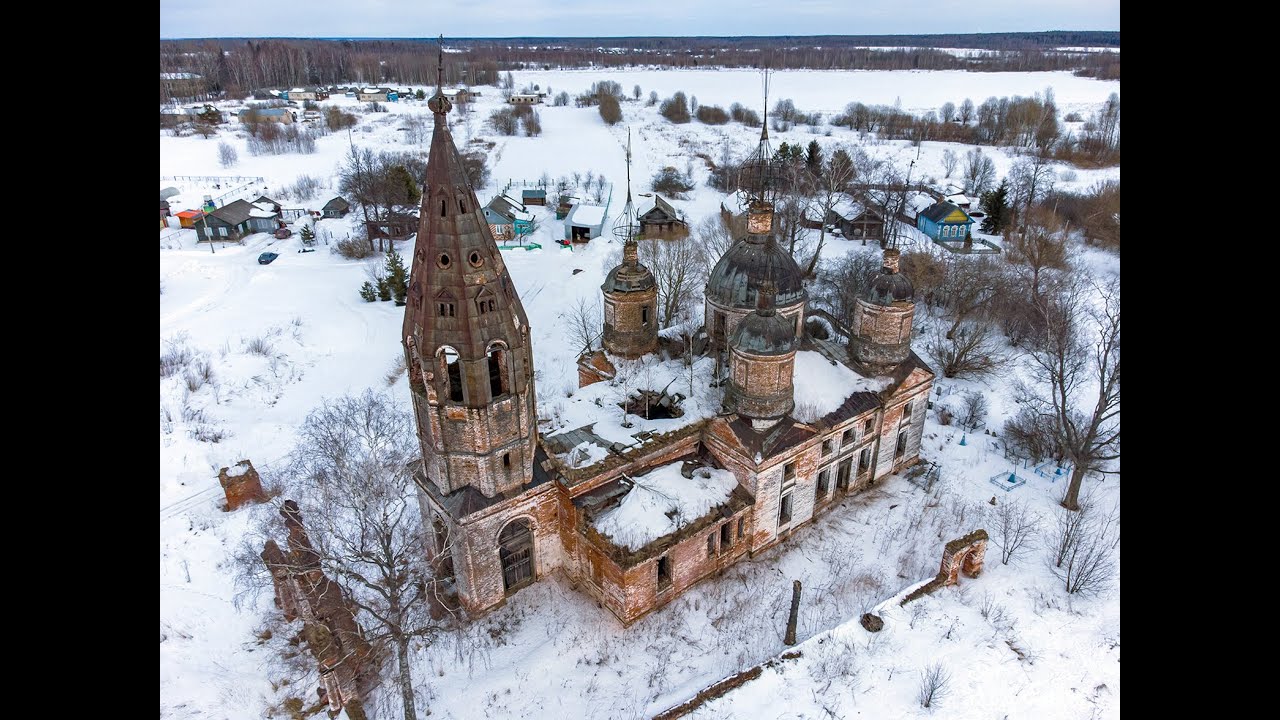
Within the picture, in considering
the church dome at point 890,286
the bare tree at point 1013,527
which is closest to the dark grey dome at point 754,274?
the church dome at point 890,286

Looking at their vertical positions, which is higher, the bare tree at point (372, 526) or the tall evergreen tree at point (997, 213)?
the tall evergreen tree at point (997, 213)

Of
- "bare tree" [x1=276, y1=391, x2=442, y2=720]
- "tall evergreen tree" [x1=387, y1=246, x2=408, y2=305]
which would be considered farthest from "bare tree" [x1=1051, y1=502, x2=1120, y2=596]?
"tall evergreen tree" [x1=387, y1=246, x2=408, y2=305]

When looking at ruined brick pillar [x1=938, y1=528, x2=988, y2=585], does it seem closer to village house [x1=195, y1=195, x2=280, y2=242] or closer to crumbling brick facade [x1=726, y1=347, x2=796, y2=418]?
crumbling brick facade [x1=726, y1=347, x2=796, y2=418]

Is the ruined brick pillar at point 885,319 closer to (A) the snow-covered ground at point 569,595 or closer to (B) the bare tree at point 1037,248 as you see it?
(A) the snow-covered ground at point 569,595

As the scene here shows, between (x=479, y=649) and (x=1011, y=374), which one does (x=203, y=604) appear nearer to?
(x=479, y=649)
